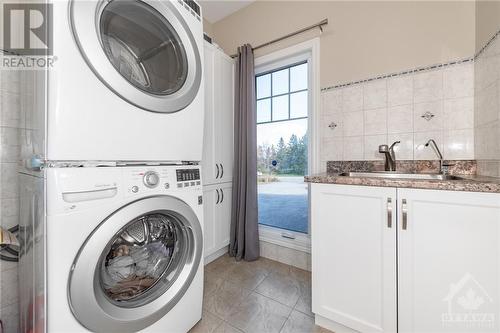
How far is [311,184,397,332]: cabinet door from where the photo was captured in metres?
0.99

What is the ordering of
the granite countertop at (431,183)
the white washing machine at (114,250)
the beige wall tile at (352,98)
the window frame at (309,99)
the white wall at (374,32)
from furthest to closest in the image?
the window frame at (309,99)
the beige wall tile at (352,98)
the white wall at (374,32)
the granite countertop at (431,183)
the white washing machine at (114,250)

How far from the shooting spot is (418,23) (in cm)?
141

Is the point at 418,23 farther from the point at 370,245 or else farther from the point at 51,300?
the point at 51,300

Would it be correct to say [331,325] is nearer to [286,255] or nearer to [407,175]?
[286,255]

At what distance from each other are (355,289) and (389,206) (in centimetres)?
47

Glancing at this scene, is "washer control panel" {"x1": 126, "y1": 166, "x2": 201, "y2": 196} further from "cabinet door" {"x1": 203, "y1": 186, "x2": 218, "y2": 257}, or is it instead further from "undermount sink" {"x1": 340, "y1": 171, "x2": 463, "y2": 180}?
"undermount sink" {"x1": 340, "y1": 171, "x2": 463, "y2": 180}

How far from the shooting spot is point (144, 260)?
1008mm

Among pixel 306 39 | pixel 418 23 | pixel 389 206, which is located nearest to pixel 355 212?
pixel 389 206

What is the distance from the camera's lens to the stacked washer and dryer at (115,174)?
677 mm

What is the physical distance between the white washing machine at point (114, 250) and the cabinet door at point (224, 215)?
856 mm

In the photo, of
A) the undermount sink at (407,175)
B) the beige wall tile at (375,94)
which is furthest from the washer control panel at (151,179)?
the beige wall tile at (375,94)

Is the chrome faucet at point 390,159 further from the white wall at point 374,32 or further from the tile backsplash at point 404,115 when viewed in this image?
the white wall at point 374,32

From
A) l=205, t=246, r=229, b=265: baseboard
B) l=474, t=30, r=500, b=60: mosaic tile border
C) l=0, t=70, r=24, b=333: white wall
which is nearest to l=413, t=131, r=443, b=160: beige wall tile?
l=474, t=30, r=500, b=60: mosaic tile border

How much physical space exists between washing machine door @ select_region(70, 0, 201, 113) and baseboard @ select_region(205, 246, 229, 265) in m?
1.50
